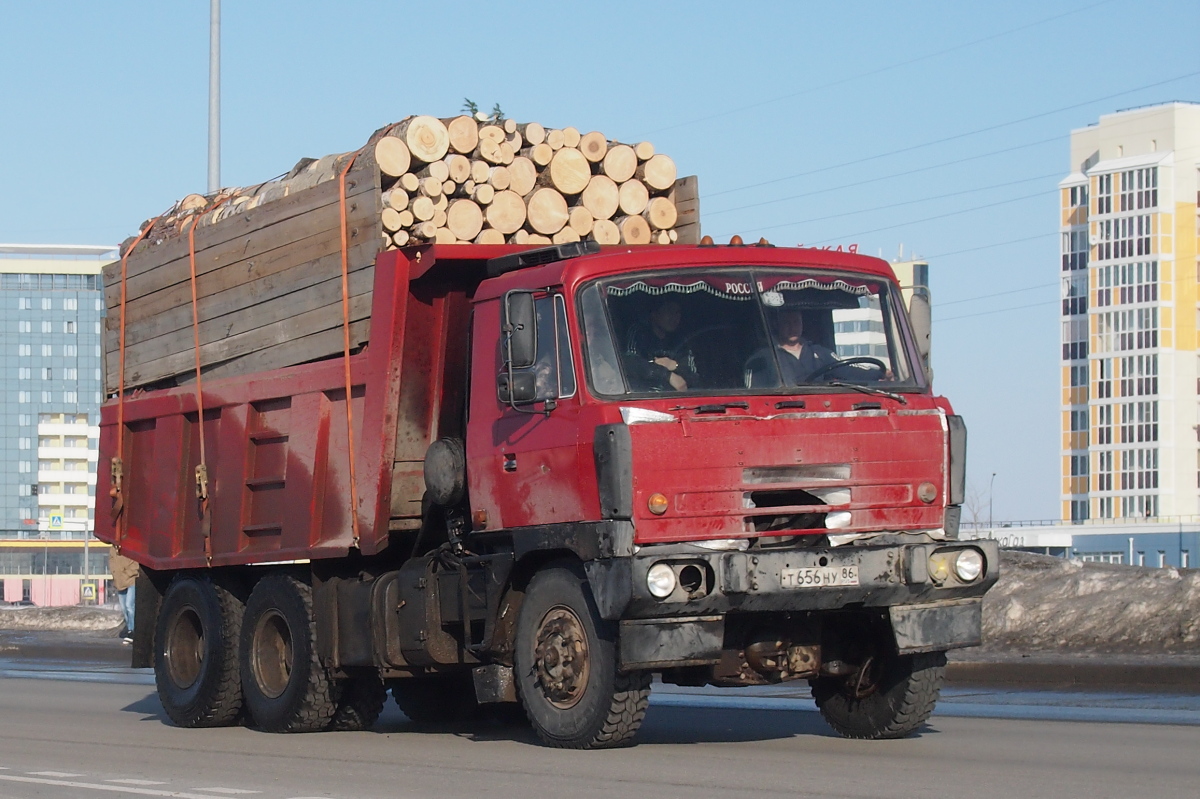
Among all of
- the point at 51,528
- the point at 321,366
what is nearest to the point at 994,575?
the point at 321,366

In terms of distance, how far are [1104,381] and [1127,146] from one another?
1748cm

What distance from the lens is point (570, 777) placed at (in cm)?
844

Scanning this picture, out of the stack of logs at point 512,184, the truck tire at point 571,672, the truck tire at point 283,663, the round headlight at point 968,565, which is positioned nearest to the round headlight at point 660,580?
the truck tire at point 571,672

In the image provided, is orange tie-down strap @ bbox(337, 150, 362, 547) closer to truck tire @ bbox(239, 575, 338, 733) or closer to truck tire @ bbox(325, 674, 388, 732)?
truck tire @ bbox(239, 575, 338, 733)

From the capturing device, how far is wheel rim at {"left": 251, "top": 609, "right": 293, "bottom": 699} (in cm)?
1224

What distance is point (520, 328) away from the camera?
954 centimetres

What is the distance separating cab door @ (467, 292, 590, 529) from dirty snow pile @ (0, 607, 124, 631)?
2675cm

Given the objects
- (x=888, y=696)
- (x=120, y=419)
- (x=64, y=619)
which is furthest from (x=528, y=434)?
(x=64, y=619)

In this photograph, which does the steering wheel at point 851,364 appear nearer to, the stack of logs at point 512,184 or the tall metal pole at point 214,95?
→ the stack of logs at point 512,184

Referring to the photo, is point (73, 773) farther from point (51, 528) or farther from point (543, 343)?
point (51, 528)

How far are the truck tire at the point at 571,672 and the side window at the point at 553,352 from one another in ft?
3.19

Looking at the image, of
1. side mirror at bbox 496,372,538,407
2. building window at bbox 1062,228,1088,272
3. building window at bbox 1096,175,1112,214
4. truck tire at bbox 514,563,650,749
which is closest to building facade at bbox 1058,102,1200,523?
building window at bbox 1096,175,1112,214

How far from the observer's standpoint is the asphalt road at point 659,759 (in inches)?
315

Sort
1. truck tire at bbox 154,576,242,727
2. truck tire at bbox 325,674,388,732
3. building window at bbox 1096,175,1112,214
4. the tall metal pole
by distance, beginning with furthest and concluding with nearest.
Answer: building window at bbox 1096,175,1112,214 → the tall metal pole → truck tire at bbox 154,576,242,727 → truck tire at bbox 325,674,388,732
